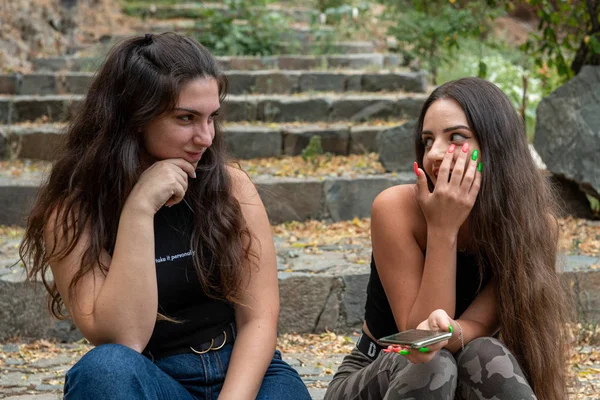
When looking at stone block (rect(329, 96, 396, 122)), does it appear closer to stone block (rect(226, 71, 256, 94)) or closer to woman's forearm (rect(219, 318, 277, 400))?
stone block (rect(226, 71, 256, 94))

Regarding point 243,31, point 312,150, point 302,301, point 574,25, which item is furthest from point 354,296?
point 243,31

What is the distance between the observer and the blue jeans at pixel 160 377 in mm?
1913

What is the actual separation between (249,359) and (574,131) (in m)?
3.16

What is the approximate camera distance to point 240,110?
6180 millimetres

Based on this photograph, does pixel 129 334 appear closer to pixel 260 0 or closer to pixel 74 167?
pixel 74 167

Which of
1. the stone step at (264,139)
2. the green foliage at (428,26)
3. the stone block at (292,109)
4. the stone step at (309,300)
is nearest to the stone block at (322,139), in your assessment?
the stone step at (264,139)

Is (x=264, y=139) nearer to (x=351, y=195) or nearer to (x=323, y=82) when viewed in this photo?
(x=351, y=195)

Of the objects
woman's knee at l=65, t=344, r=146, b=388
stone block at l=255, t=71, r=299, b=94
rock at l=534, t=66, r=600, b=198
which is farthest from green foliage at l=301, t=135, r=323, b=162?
woman's knee at l=65, t=344, r=146, b=388

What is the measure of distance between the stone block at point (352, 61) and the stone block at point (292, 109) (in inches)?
59.1

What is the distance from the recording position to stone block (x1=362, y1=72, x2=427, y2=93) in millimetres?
6908

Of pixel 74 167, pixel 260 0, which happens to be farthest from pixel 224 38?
pixel 74 167

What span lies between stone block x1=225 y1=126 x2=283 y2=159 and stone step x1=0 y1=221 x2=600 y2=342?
1920 millimetres

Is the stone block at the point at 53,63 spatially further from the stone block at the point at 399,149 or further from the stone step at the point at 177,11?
the stone block at the point at 399,149

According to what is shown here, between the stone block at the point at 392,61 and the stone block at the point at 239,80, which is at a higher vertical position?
the stone block at the point at 392,61
